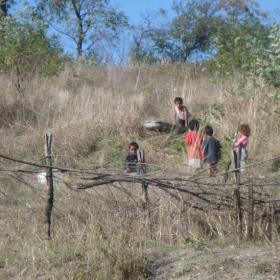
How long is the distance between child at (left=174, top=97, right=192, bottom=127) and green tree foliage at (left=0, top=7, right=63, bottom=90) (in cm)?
501

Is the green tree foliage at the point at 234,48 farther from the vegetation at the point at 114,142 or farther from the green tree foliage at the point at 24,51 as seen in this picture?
the green tree foliage at the point at 24,51

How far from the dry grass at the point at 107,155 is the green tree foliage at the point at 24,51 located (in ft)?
1.22

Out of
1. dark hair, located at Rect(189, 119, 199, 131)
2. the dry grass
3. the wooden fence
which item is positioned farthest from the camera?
dark hair, located at Rect(189, 119, 199, 131)

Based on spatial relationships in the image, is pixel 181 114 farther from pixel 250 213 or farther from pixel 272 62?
pixel 250 213

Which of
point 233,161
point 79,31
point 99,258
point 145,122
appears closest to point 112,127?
point 145,122

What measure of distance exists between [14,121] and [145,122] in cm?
335

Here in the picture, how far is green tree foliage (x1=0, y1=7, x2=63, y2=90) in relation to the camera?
63.4ft

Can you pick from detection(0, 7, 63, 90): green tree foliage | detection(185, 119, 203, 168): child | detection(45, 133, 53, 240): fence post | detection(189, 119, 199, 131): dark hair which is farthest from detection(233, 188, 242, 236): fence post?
detection(0, 7, 63, 90): green tree foliage

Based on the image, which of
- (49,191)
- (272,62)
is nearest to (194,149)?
(272,62)

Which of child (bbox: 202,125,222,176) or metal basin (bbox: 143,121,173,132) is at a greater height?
metal basin (bbox: 143,121,173,132)

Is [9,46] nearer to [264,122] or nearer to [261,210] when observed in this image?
[264,122]

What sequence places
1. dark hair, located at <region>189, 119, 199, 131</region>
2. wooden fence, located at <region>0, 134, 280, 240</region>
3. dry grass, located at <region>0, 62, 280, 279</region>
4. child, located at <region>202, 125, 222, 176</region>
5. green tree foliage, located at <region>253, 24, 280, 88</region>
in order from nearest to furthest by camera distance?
dry grass, located at <region>0, 62, 280, 279</region>
wooden fence, located at <region>0, 134, 280, 240</region>
child, located at <region>202, 125, 222, 176</region>
green tree foliage, located at <region>253, 24, 280, 88</region>
dark hair, located at <region>189, 119, 199, 131</region>

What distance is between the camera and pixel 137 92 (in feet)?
63.6

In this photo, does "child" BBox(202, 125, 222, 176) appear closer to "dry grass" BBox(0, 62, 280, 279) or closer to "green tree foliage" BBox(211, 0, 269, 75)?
"dry grass" BBox(0, 62, 280, 279)
